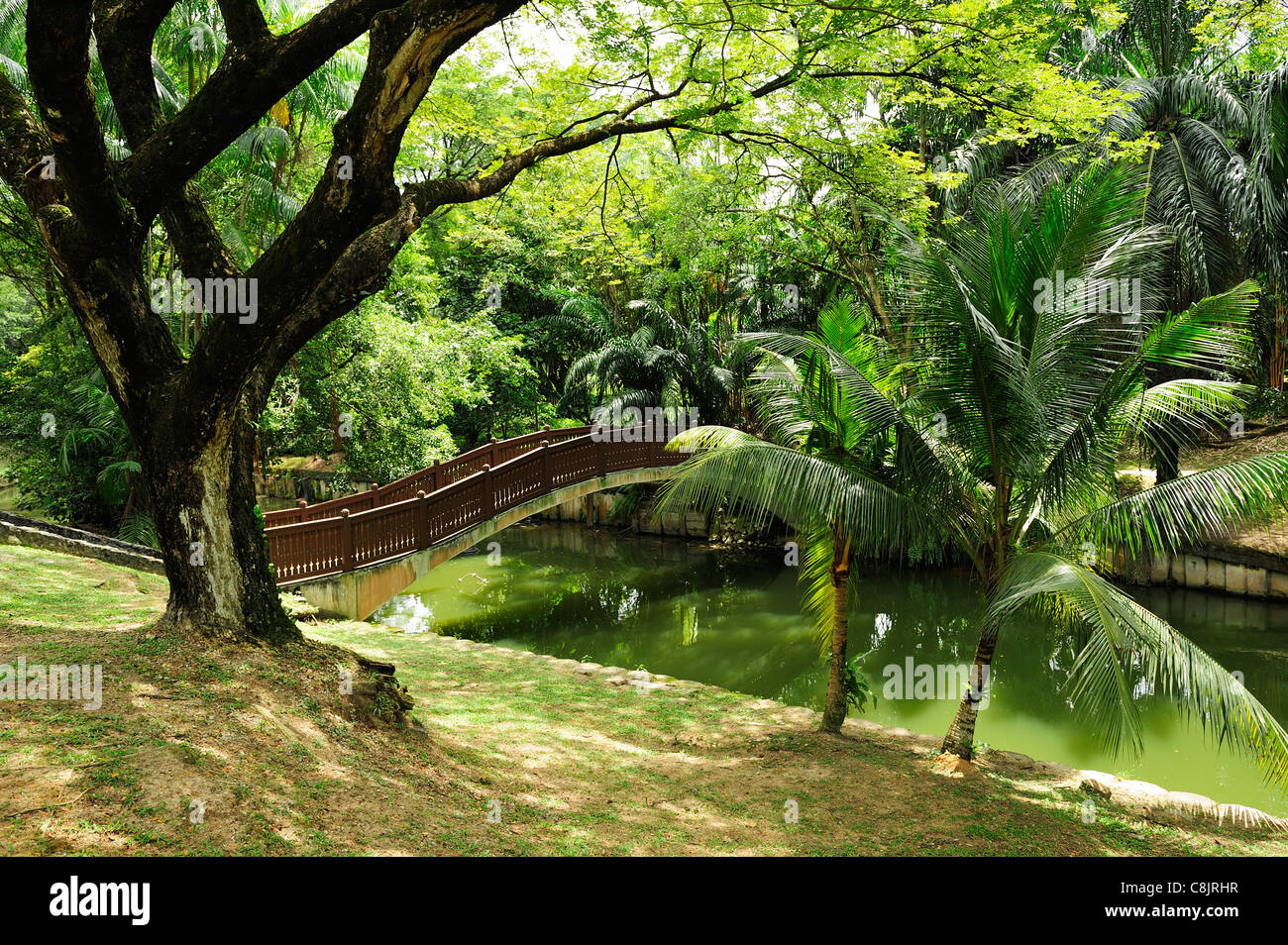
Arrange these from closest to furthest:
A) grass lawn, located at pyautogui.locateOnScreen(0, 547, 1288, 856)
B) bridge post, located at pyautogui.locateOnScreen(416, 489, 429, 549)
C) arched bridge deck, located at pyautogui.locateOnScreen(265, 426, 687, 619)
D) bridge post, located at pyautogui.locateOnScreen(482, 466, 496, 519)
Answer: grass lawn, located at pyautogui.locateOnScreen(0, 547, 1288, 856) < arched bridge deck, located at pyautogui.locateOnScreen(265, 426, 687, 619) < bridge post, located at pyautogui.locateOnScreen(416, 489, 429, 549) < bridge post, located at pyautogui.locateOnScreen(482, 466, 496, 519)

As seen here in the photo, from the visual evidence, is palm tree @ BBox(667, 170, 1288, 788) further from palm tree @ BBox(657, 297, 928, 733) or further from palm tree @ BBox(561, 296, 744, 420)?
palm tree @ BBox(561, 296, 744, 420)

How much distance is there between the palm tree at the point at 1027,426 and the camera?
225 inches

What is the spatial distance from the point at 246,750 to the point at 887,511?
4.68 m

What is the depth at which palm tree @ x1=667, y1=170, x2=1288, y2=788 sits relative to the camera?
5.70 m

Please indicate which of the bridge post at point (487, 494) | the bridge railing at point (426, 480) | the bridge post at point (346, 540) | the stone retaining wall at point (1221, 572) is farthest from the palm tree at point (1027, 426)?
the stone retaining wall at point (1221, 572)

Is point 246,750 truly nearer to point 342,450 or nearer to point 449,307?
point 342,450

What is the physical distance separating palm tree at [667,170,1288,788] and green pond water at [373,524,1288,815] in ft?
11.8

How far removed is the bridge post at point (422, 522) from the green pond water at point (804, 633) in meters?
1.71

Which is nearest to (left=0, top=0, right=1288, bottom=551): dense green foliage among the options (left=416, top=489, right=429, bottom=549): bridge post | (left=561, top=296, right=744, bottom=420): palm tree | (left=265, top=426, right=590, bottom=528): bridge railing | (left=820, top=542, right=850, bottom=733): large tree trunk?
(left=561, top=296, right=744, bottom=420): palm tree

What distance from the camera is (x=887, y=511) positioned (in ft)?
21.5

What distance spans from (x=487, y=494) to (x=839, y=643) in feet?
25.8

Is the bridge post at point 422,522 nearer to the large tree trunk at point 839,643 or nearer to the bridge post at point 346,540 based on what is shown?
the bridge post at point 346,540

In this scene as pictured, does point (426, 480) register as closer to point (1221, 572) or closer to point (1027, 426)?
point (1027, 426)

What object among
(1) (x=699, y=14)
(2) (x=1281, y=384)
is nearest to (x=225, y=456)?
(1) (x=699, y=14)
